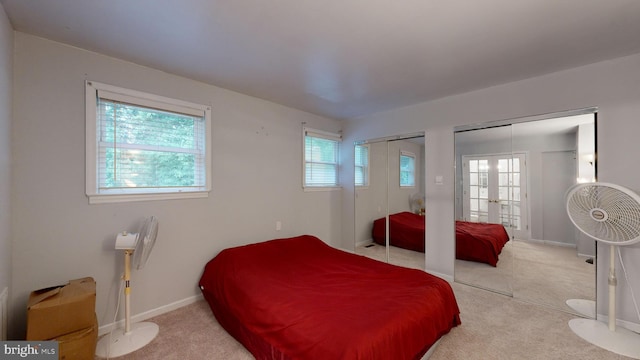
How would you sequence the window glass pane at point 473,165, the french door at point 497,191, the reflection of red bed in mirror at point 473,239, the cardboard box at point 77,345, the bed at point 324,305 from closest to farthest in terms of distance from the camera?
1. the bed at point 324,305
2. the cardboard box at point 77,345
3. the french door at point 497,191
4. the reflection of red bed in mirror at point 473,239
5. the window glass pane at point 473,165

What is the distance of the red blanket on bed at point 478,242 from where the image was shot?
3.16m

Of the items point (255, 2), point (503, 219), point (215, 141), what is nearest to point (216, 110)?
point (215, 141)

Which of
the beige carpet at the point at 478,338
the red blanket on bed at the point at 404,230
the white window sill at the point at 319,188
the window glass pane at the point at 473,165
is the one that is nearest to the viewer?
the beige carpet at the point at 478,338

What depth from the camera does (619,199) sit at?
6.57 feet

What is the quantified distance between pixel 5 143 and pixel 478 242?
463cm

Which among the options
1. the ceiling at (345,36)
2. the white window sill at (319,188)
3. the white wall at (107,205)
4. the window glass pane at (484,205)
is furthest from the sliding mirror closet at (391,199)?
the white wall at (107,205)

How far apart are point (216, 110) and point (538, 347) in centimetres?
380

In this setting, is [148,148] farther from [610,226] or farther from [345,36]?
[610,226]

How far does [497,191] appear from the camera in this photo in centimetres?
314

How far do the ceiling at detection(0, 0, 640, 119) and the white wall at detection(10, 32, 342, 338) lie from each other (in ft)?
0.74

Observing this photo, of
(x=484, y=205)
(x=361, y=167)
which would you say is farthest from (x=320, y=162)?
(x=484, y=205)

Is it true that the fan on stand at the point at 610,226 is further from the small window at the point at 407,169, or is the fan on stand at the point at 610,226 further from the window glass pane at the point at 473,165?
the small window at the point at 407,169

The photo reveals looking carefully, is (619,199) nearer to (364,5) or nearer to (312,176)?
(364,5)

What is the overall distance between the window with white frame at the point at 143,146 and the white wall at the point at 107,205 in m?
0.08
